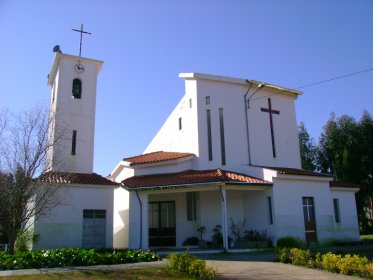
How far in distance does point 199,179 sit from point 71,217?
687cm

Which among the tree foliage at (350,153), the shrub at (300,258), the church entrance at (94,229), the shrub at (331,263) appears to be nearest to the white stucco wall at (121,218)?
the church entrance at (94,229)

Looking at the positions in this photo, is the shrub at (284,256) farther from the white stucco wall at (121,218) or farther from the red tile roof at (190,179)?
the white stucco wall at (121,218)

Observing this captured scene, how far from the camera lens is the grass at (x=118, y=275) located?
37.9ft

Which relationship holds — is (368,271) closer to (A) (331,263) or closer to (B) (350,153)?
(A) (331,263)

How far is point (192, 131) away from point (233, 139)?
8.58 feet

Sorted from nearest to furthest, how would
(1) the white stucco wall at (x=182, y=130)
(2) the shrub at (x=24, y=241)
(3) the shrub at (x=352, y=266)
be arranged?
(3) the shrub at (x=352, y=266) → (2) the shrub at (x=24, y=241) → (1) the white stucco wall at (x=182, y=130)

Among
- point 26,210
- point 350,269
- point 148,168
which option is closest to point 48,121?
point 26,210

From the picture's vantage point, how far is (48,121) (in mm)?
17312

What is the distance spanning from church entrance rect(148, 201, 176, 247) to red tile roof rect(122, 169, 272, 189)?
1921 mm

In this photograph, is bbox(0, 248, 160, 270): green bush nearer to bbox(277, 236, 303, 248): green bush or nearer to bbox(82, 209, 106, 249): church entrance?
bbox(82, 209, 106, 249): church entrance

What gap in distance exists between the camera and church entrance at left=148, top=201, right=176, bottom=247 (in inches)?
917

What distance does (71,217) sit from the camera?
20.2 metres

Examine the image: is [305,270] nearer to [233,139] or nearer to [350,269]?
[350,269]

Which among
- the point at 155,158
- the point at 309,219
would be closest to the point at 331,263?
the point at 309,219
